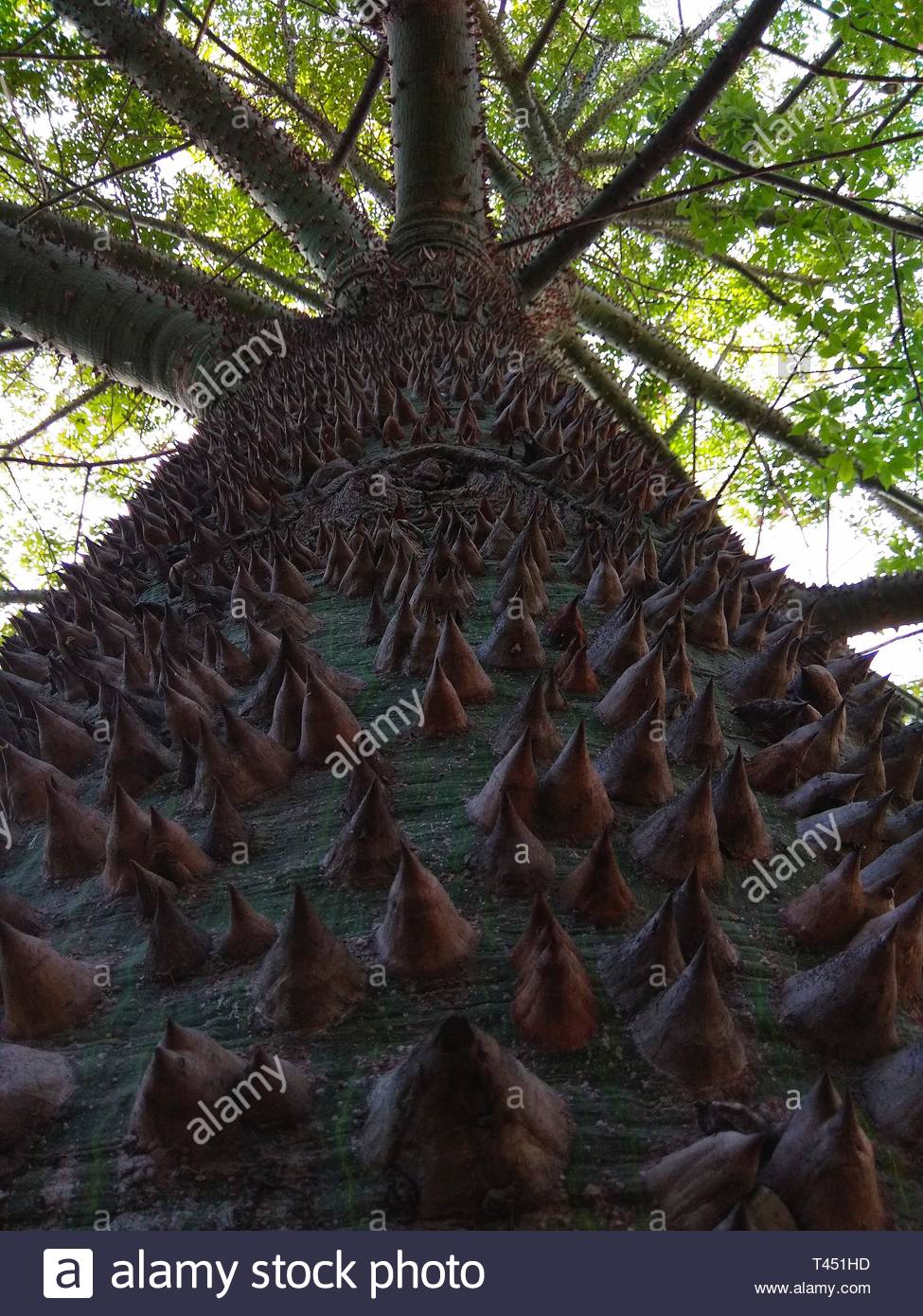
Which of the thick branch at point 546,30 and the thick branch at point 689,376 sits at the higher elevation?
the thick branch at point 546,30

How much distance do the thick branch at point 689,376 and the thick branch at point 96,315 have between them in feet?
13.4

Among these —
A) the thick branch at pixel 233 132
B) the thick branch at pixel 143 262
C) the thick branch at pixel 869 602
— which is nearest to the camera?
the thick branch at pixel 869 602

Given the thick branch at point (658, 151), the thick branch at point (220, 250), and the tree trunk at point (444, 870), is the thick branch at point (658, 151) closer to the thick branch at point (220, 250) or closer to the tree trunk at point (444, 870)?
the tree trunk at point (444, 870)

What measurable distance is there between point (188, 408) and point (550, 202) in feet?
15.1

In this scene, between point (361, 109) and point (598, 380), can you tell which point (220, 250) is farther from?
point (598, 380)

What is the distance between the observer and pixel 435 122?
565 cm

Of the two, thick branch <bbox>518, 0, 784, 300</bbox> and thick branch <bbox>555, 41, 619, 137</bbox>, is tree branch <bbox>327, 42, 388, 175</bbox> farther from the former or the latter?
thick branch <bbox>555, 41, 619, 137</bbox>

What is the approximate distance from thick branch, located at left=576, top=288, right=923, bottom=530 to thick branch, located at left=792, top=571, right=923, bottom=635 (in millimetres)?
2064

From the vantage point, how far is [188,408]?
18.2 feet

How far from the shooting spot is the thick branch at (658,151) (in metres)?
3.39

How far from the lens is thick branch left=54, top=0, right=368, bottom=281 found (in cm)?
533
